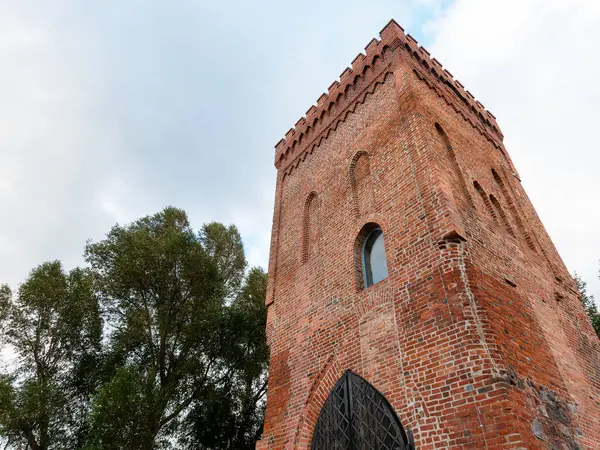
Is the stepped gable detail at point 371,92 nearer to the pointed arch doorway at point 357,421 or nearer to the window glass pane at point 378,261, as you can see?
the window glass pane at point 378,261

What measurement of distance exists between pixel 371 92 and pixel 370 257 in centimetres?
441

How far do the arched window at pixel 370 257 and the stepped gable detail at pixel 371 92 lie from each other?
3.87 meters

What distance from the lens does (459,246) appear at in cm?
557

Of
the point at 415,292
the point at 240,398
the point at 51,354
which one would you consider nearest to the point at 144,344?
the point at 51,354

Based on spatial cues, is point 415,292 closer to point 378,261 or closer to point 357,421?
point 378,261

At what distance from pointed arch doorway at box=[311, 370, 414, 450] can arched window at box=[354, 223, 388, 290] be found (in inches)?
71.4

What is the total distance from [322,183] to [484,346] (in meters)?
6.04

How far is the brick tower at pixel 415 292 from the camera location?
4730mm

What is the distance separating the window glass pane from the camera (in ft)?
23.1

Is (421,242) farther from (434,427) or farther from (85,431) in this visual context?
(85,431)

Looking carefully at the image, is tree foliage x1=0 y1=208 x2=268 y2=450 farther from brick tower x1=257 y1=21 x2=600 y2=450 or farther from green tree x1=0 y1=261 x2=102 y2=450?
brick tower x1=257 y1=21 x2=600 y2=450

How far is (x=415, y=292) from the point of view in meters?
5.73

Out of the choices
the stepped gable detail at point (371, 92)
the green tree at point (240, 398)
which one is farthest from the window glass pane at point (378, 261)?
the green tree at point (240, 398)

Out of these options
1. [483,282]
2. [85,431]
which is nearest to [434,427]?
[483,282]
